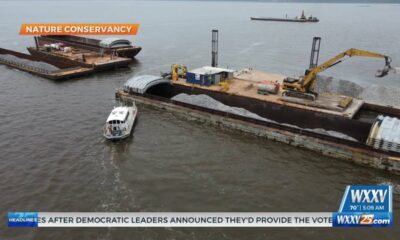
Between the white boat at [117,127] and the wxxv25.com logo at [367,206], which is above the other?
the wxxv25.com logo at [367,206]

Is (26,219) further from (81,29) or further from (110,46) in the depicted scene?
(81,29)

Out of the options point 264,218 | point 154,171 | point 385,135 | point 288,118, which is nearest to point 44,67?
point 154,171

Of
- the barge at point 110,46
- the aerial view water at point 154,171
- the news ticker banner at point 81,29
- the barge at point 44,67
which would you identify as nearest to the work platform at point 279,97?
the aerial view water at point 154,171

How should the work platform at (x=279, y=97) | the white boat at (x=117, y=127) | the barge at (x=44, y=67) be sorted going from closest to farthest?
1. the white boat at (x=117, y=127)
2. the work platform at (x=279, y=97)
3. the barge at (x=44, y=67)

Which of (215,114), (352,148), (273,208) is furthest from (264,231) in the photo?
(215,114)

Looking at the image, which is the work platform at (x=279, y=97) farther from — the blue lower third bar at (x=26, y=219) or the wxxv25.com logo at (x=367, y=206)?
the blue lower third bar at (x=26, y=219)

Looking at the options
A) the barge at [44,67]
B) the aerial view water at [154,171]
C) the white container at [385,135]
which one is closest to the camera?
the aerial view water at [154,171]
